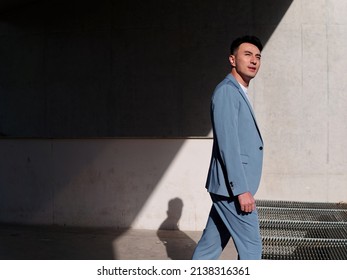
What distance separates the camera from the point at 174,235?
18.5 ft

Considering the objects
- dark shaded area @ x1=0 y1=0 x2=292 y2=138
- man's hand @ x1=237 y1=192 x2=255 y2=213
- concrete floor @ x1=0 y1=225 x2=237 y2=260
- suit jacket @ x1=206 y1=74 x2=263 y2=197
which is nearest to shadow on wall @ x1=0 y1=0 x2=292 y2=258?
dark shaded area @ x1=0 y1=0 x2=292 y2=138

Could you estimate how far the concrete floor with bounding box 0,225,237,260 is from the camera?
4852 millimetres

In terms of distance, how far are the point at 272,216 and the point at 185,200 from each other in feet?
4.57

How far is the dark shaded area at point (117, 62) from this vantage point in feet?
24.4

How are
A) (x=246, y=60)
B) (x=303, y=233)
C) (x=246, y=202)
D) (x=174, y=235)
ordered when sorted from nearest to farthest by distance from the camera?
1. (x=246, y=202)
2. (x=246, y=60)
3. (x=303, y=233)
4. (x=174, y=235)

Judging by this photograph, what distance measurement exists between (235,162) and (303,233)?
1.69 meters

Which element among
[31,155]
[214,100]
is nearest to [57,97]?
[31,155]

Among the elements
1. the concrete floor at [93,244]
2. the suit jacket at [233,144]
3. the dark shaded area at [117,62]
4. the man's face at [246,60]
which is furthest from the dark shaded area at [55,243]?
the man's face at [246,60]

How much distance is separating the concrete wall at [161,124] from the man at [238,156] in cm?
268

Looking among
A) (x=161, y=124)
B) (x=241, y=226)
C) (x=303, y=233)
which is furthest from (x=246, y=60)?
(x=161, y=124)

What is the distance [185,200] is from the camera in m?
5.79

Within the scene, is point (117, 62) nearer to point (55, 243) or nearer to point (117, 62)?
point (117, 62)

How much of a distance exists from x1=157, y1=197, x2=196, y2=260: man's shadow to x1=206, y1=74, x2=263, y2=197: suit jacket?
2161 millimetres

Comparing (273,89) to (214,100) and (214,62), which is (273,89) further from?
(214,100)
